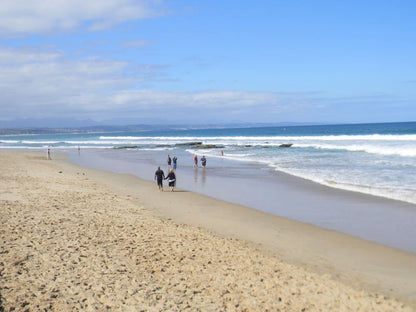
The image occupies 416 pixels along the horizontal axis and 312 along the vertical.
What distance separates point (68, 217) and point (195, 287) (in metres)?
6.25

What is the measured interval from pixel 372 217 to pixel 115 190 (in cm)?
1074

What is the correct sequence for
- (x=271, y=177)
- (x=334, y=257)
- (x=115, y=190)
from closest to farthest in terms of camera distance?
(x=334, y=257), (x=115, y=190), (x=271, y=177)

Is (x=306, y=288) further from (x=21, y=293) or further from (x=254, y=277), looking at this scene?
(x=21, y=293)

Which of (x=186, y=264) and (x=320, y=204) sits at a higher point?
(x=186, y=264)

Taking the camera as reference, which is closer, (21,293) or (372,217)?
(21,293)

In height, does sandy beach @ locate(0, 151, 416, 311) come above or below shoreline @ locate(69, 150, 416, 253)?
above

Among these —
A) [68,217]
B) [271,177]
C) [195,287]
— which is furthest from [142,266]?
[271,177]

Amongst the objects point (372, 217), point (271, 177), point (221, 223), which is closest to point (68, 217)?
point (221, 223)

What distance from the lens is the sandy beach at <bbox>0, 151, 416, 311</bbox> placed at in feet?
21.5

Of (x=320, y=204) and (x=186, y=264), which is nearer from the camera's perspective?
(x=186, y=264)

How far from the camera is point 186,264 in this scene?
8242mm

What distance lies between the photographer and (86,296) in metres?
6.54

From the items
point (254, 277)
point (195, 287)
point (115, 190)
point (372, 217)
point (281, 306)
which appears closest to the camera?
point (281, 306)

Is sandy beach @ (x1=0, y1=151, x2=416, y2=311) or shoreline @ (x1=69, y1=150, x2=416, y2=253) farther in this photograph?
shoreline @ (x1=69, y1=150, x2=416, y2=253)
